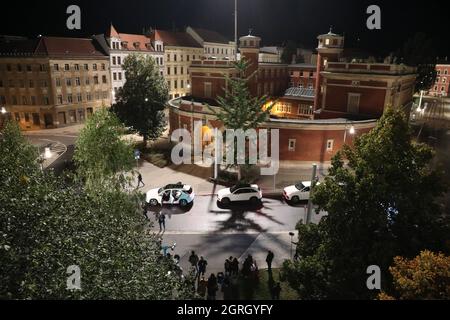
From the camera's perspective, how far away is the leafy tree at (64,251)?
8.19 meters

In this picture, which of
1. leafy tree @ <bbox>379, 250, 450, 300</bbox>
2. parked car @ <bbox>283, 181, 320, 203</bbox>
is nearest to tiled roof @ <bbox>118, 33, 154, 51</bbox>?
parked car @ <bbox>283, 181, 320, 203</bbox>

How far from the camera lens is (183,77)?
73938mm

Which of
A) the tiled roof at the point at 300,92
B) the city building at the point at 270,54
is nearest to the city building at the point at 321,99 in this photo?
the tiled roof at the point at 300,92

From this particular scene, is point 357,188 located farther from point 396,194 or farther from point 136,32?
point 136,32

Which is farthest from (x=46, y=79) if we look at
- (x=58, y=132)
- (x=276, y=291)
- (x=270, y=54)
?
(x=270, y=54)

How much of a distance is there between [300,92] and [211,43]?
3205 cm

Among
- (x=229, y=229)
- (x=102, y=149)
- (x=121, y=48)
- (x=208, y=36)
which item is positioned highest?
(x=208, y=36)

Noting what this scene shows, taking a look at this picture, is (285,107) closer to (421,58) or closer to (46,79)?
(421,58)

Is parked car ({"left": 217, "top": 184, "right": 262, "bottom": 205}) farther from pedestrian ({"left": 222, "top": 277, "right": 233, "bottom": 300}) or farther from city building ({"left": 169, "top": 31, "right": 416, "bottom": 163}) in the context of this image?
pedestrian ({"left": 222, "top": 277, "right": 233, "bottom": 300})

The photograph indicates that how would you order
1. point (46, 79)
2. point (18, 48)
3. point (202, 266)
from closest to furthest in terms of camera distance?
point (202, 266) → point (46, 79) → point (18, 48)

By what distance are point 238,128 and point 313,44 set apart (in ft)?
309

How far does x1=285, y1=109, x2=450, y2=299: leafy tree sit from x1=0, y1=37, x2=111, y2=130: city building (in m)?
51.7

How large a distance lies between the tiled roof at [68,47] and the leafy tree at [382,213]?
51980mm

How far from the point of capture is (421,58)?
65.9m
